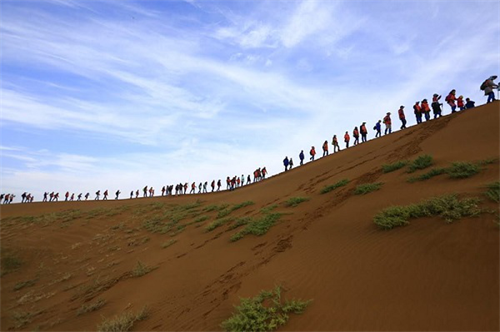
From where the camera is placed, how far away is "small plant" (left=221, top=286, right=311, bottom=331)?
4.49m

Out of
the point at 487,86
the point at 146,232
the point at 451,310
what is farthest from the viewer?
the point at 146,232

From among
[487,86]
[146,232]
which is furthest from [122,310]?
[487,86]

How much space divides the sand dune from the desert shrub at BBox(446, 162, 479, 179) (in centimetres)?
21

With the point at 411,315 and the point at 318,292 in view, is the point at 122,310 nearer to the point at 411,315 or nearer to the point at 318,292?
the point at 318,292

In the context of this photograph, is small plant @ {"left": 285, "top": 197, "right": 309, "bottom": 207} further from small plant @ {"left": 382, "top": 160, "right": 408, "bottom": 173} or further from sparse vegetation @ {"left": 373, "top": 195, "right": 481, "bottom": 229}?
sparse vegetation @ {"left": 373, "top": 195, "right": 481, "bottom": 229}

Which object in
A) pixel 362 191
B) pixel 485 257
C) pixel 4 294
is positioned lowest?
pixel 4 294

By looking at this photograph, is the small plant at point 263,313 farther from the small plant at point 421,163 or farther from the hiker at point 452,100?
the hiker at point 452,100

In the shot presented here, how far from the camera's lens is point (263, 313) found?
4.74 metres

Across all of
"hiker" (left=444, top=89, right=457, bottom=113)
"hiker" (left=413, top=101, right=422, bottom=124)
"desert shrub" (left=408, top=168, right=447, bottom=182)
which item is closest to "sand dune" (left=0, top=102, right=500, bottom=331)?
"desert shrub" (left=408, top=168, right=447, bottom=182)

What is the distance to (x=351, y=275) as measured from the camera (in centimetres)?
530

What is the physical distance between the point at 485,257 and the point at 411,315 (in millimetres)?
1645

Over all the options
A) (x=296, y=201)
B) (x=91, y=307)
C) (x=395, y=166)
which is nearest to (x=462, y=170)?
(x=395, y=166)

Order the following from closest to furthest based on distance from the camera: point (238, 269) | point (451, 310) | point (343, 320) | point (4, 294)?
point (451, 310)
point (343, 320)
point (238, 269)
point (4, 294)

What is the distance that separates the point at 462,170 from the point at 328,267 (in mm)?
4940
